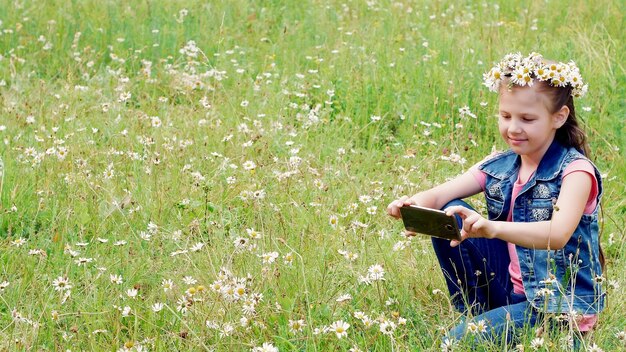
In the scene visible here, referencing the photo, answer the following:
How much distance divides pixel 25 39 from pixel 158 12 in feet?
3.40

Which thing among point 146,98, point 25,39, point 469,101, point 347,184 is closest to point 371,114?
point 469,101

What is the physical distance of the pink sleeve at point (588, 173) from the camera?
3175 millimetres

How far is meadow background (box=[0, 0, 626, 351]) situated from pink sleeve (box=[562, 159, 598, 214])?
0.42 m

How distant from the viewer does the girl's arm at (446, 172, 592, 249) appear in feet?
9.98

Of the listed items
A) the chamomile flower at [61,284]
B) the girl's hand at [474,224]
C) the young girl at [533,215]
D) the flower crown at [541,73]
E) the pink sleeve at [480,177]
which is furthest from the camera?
the pink sleeve at [480,177]

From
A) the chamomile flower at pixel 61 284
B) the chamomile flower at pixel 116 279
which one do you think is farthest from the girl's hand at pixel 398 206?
the chamomile flower at pixel 61 284

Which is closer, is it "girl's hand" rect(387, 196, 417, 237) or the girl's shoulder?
"girl's hand" rect(387, 196, 417, 237)

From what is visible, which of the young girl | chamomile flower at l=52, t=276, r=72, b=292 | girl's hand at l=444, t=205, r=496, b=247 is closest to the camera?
girl's hand at l=444, t=205, r=496, b=247

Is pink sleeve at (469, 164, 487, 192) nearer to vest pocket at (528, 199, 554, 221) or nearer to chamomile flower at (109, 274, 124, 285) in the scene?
vest pocket at (528, 199, 554, 221)

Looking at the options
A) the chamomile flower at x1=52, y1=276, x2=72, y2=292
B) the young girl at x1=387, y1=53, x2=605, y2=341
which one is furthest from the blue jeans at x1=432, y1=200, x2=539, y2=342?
the chamomile flower at x1=52, y1=276, x2=72, y2=292

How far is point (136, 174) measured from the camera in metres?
4.59

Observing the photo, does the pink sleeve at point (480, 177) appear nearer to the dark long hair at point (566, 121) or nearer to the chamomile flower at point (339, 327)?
the dark long hair at point (566, 121)

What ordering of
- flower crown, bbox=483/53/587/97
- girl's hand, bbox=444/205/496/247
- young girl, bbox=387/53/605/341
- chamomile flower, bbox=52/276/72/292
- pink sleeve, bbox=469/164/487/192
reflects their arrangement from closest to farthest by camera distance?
girl's hand, bbox=444/205/496/247
young girl, bbox=387/53/605/341
flower crown, bbox=483/53/587/97
chamomile flower, bbox=52/276/72/292
pink sleeve, bbox=469/164/487/192

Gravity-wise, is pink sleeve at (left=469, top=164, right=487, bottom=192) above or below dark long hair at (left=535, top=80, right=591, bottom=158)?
below
